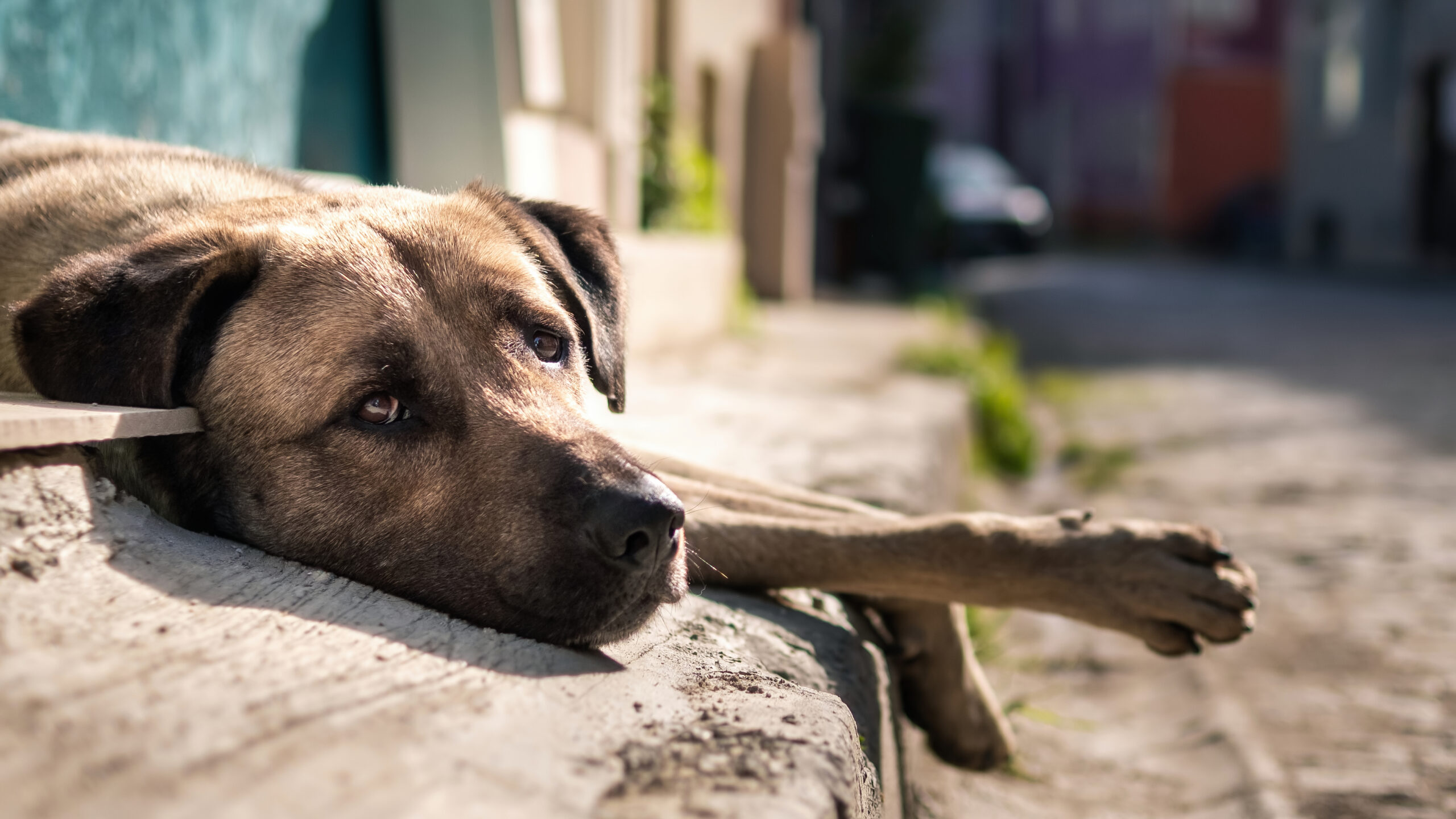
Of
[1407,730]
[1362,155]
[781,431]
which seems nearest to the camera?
[1407,730]

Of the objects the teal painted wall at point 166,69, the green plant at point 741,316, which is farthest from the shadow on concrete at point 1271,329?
the teal painted wall at point 166,69

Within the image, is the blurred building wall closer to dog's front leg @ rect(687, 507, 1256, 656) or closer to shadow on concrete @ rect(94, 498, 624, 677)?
dog's front leg @ rect(687, 507, 1256, 656)

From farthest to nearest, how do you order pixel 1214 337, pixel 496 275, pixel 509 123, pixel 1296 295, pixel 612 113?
pixel 1296 295, pixel 1214 337, pixel 612 113, pixel 509 123, pixel 496 275

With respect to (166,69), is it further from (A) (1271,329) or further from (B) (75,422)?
(A) (1271,329)

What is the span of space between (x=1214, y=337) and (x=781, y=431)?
26.9ft

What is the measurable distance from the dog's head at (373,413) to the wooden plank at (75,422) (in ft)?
0.15

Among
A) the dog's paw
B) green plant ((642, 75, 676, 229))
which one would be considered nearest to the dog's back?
the dog's paw

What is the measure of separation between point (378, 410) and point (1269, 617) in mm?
2942

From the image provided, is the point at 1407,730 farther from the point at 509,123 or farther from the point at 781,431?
the point at 509,123

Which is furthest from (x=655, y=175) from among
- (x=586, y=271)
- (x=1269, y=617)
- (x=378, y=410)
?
(x=378, y=410)

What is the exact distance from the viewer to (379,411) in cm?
204

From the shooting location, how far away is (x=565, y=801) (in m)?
1.26

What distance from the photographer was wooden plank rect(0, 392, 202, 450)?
5.29 feet

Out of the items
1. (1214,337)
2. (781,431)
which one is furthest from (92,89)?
(1214,337)
